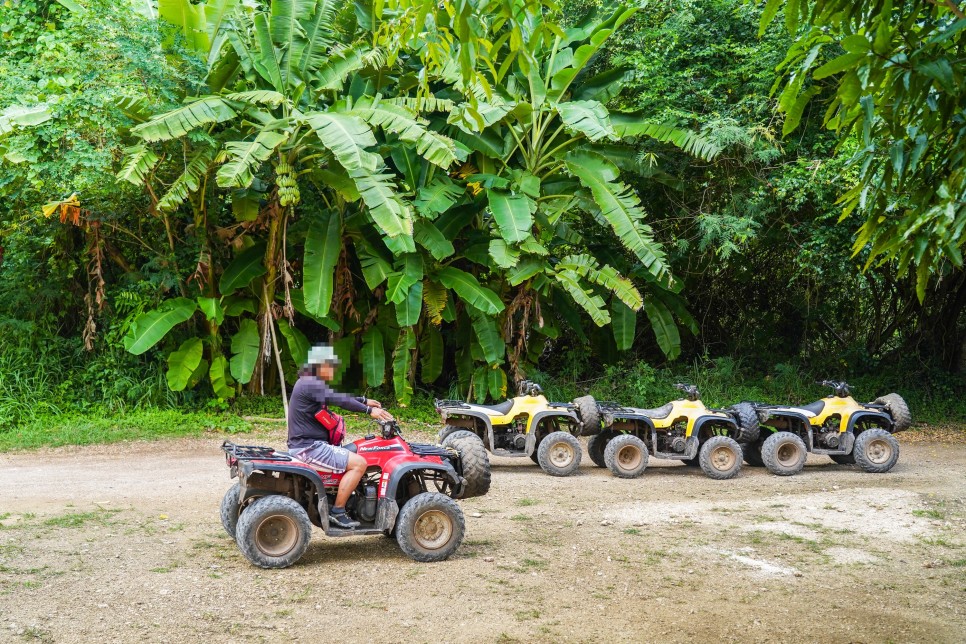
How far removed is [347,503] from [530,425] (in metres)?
4.14

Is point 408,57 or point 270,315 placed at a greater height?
point 408,57

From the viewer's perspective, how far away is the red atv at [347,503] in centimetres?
626

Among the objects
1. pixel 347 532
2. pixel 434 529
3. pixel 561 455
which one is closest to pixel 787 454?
pixel 561 455

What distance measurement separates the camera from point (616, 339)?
1519cm

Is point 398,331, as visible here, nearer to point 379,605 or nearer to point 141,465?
point 141,465

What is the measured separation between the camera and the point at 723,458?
10.7 m

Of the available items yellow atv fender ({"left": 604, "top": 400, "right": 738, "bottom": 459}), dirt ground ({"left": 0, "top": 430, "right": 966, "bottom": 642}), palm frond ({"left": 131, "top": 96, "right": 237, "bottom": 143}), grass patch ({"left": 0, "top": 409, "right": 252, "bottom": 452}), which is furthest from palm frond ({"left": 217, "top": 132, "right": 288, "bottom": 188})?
yellow atv fender ({"left": 604, "top": 400, "right": 738, "bottom": 459})

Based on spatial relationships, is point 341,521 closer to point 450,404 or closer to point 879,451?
point 450,404

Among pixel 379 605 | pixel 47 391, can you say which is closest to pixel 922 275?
pixel 379 605

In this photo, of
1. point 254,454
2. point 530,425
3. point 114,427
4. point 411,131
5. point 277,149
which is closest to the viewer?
point 254,454

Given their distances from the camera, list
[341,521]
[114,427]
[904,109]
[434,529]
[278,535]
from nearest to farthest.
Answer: [904,109] → [278,535] → [341,521] → [434,529] → [114,427]

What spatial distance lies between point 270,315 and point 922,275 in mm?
10403

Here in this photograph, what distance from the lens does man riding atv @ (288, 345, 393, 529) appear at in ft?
21.3

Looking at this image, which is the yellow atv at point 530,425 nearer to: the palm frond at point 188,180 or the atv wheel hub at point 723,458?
the atv wheel hub at point 723,458
